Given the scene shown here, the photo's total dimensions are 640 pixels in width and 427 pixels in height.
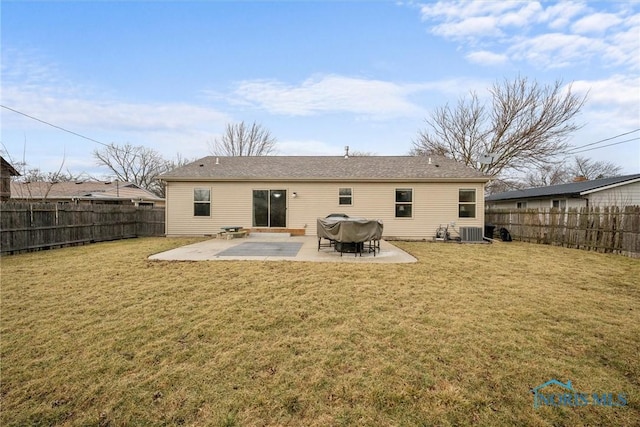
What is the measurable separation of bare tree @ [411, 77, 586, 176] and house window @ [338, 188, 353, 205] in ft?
41.9

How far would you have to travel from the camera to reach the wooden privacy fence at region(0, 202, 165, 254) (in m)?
8.35

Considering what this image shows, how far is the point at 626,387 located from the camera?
2.33m

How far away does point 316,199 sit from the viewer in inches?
491

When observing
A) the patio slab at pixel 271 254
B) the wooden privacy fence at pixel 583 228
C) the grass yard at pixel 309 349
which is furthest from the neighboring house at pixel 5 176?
the wooden privacy fence at pixel 583 228

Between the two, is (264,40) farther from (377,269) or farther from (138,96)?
(377,269)

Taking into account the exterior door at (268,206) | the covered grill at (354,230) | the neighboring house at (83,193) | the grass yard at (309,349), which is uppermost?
the neighboring house at (83,193)

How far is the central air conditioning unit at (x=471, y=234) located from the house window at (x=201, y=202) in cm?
1098

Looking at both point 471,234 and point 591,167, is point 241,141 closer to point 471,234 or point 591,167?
point 471,234

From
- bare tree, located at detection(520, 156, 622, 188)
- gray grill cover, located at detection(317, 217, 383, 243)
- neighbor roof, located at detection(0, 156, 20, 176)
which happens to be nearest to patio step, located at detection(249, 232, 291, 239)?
gray grill cover, located at detection(317, 217, 383, 243)

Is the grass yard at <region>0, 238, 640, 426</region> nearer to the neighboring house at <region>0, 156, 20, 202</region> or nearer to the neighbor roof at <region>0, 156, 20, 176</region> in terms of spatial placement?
the neighbor roof at <region>0, 156, 20, 176</region>

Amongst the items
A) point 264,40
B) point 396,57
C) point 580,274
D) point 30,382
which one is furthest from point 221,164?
point 580,274

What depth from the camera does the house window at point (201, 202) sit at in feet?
41.2

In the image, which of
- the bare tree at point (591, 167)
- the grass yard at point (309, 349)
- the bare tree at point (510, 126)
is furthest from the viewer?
the bare tree at point (591, 167)
